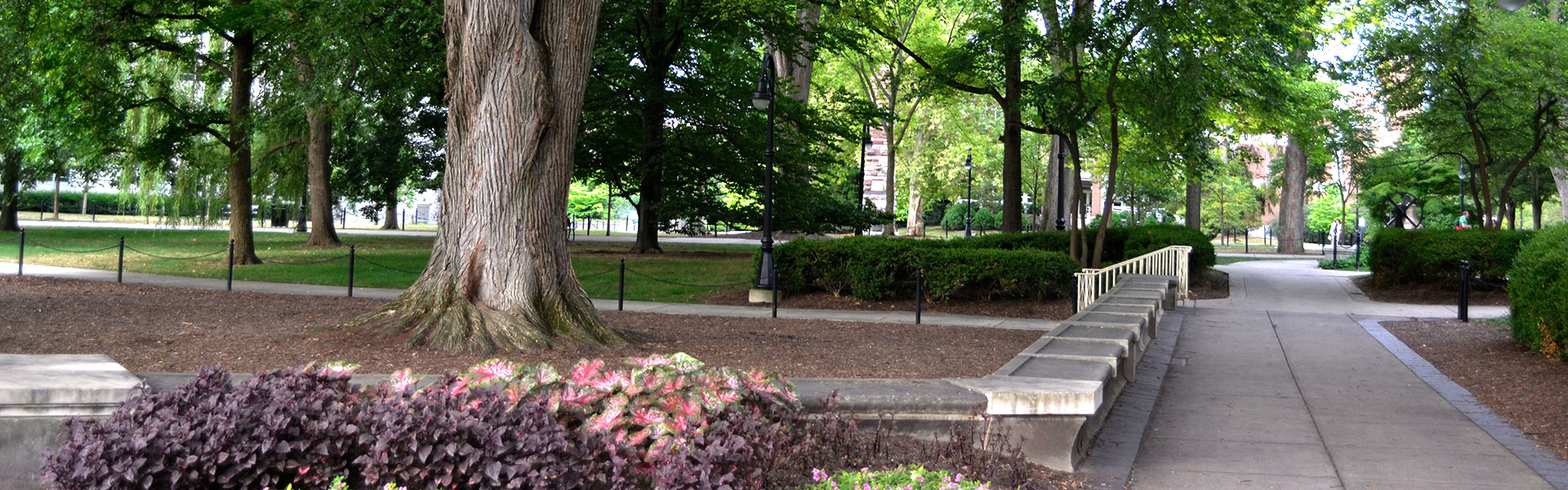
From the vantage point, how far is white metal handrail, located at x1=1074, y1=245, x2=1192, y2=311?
14773 mm

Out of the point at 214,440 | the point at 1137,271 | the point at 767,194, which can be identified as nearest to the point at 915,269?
the point at 767,194

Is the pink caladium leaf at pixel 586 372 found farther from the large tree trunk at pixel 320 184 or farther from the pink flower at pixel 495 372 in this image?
the large tree trunk at pixel 320 184

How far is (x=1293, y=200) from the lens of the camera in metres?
39.9

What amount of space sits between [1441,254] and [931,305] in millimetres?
10737

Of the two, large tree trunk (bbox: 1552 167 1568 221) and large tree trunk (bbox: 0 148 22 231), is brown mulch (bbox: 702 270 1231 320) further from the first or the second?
large tree trunk (bbox: 1552 167 1568 221)

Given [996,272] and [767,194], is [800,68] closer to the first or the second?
[767,194]

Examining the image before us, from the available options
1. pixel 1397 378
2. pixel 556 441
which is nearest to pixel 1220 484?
pixel 556 441

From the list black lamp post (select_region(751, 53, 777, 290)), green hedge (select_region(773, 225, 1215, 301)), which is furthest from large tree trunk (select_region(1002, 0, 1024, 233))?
black lamp post (select_region(751, 53, 777, 290))

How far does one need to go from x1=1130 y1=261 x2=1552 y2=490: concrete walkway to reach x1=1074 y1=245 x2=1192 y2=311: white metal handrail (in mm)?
1341

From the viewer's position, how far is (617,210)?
257 ft

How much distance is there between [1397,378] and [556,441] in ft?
29.8

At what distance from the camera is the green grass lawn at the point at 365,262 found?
60.3ft

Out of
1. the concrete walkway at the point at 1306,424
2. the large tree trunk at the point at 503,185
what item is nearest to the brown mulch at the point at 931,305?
the concrete walkway at the point at 1306,424

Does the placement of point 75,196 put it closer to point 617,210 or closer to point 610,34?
point 617,210
